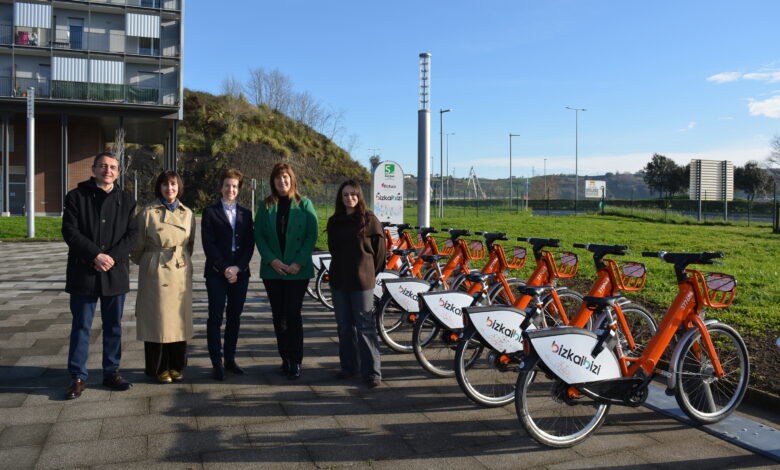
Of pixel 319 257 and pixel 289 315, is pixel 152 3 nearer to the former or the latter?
pixel 319 257

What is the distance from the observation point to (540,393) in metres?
4.10

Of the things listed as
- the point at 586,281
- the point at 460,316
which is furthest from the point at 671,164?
the point at 460,316

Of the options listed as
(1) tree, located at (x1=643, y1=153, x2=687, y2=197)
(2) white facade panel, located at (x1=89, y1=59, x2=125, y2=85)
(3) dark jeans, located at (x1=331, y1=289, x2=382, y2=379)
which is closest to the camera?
(3) dark jeans, located at (x1=331, y1=289, x2=382, y2=379)

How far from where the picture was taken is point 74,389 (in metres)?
4.76

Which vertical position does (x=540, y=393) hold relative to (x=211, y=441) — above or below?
above

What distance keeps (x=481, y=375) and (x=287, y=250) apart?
1.87m

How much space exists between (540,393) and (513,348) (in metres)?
0.56

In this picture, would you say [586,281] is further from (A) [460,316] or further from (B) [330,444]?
(B) [330,444]

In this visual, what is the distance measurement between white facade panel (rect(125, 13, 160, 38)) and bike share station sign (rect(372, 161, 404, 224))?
30.7 meters

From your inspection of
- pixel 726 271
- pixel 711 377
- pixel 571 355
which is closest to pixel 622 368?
pixel 571 355

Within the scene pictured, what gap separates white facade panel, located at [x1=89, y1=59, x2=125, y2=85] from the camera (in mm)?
35312

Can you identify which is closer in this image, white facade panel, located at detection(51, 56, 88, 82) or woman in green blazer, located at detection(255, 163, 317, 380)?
woman in green blazer, located at detection(255, 163, 317, 380)

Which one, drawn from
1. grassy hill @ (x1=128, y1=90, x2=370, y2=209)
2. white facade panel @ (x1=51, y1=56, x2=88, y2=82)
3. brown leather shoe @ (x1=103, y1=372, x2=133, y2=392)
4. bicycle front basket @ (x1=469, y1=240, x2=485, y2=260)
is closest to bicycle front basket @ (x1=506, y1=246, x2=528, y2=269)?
bicycle front basket @ (x1=469, y1=240, x2=485, y2=260)

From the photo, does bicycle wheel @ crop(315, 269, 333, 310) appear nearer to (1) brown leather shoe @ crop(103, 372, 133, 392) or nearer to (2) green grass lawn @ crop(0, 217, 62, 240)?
(1) brown leather shoe @ crop(103, 372, 133, 392)
